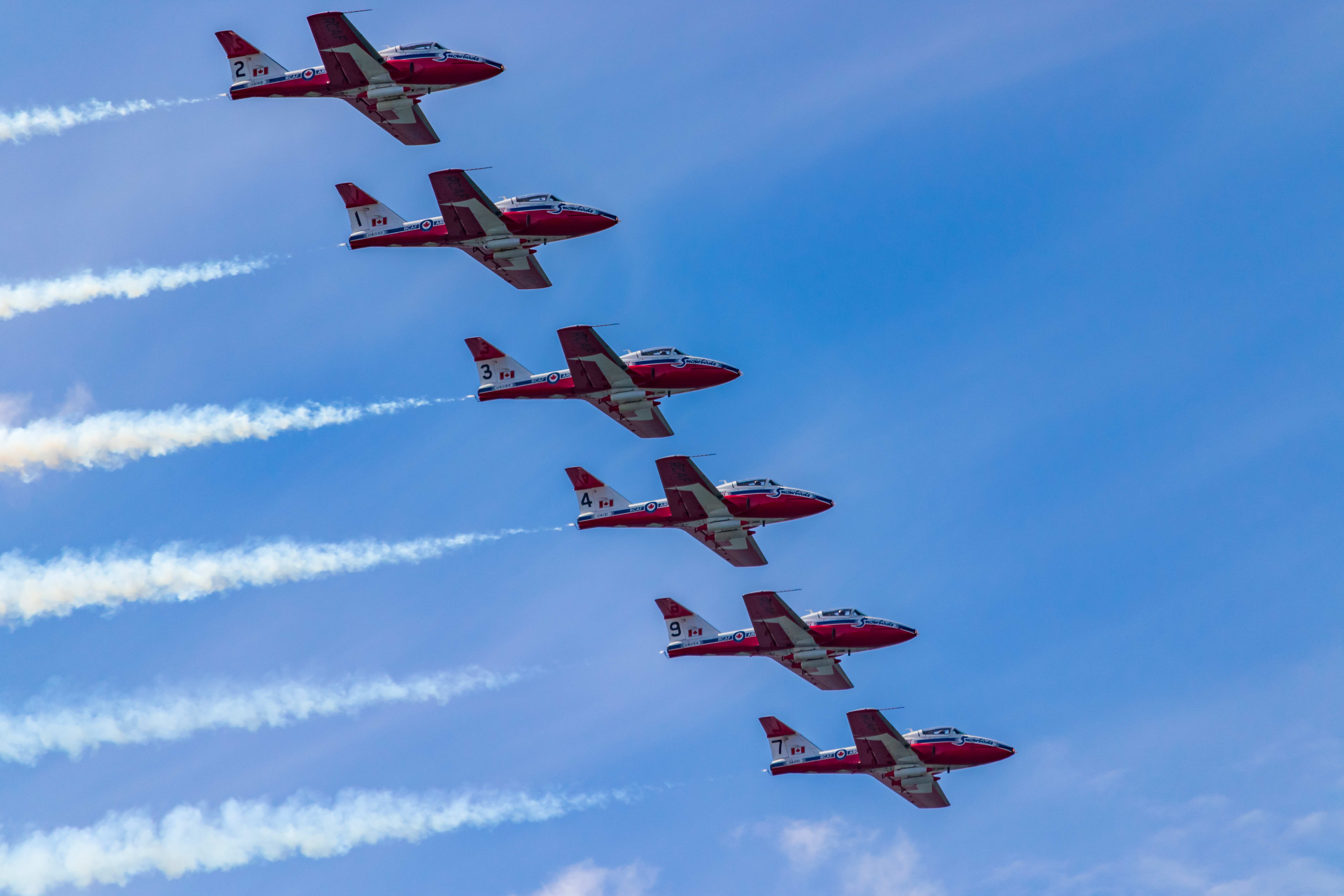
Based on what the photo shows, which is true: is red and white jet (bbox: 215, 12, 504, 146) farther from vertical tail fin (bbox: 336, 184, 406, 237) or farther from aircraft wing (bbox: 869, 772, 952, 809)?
aircraft wing (bbox: 869, 772, 952, 809)

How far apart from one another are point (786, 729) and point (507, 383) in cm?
3293

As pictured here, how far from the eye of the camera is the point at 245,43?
90875mm

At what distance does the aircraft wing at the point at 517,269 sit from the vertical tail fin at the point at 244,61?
14942 millimetres

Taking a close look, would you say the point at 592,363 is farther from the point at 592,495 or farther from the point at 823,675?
the point at 823,675

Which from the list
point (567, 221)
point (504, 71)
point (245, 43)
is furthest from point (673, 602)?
point (245, 43)

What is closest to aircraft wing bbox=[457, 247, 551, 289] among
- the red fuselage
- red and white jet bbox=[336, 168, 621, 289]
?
red and white jet bbox=[336, 168, 621, 289]

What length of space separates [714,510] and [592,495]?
866 cm

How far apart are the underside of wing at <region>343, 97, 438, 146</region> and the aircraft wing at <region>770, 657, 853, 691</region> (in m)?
41.1

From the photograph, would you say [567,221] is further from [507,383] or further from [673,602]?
[673,602]

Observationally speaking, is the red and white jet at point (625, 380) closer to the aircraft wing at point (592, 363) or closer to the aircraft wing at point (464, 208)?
the aircraft wing at point (592, 363)

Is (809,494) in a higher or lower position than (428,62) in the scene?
lower

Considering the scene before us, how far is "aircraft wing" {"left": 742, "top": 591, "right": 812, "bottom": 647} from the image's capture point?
101 m

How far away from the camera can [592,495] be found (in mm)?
101625

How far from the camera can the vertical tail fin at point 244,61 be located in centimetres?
9038
